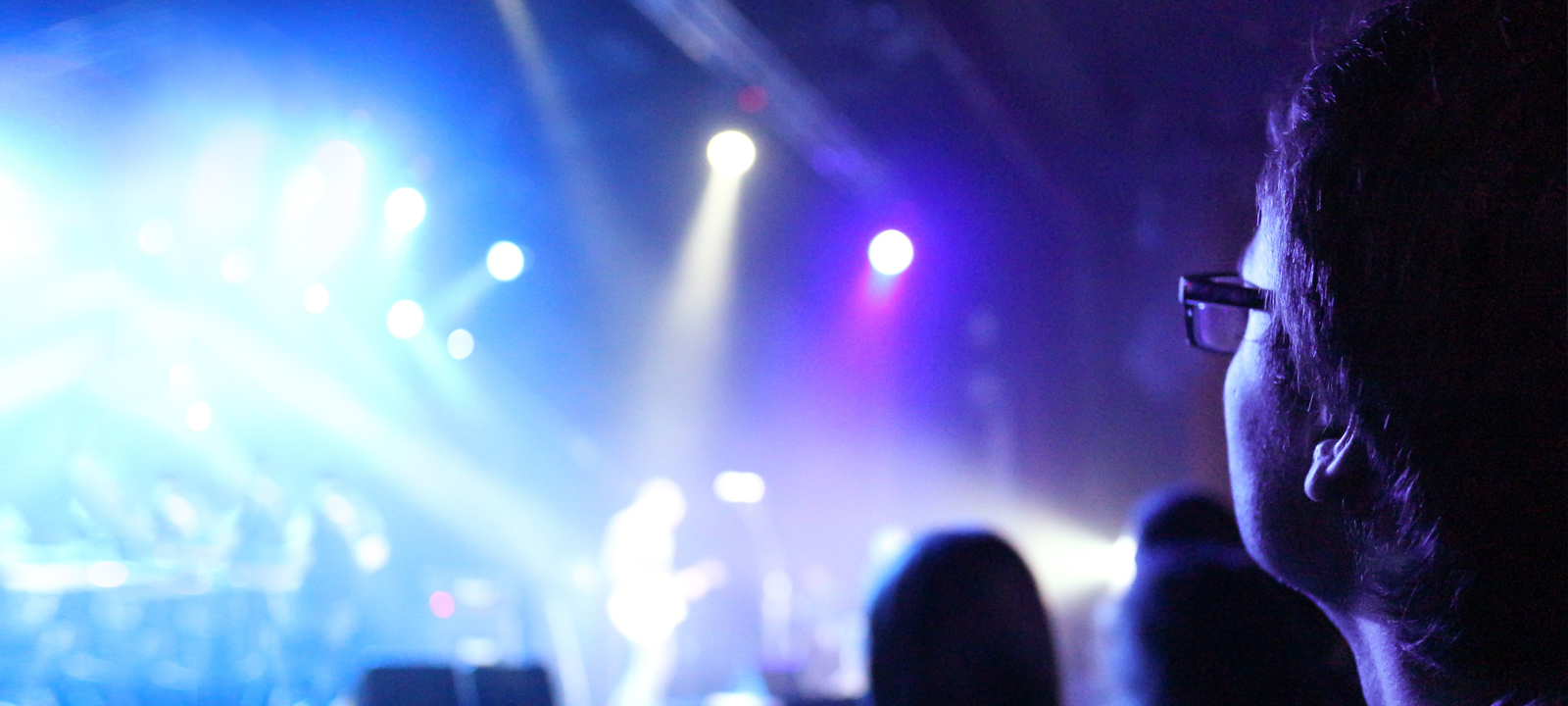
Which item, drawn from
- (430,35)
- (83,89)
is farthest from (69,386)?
(430,35)

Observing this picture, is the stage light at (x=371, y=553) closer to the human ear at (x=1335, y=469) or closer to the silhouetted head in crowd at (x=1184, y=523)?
the silhouetted head in crowd at (x=1184, y=523)

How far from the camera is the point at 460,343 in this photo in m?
9.60

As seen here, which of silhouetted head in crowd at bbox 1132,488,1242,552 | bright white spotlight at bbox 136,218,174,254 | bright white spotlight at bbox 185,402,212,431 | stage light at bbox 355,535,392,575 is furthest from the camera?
stage light at bbox 355,535,392,575

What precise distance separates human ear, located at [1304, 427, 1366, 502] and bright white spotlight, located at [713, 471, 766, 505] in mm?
9509

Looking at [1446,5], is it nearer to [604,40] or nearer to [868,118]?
[604,40]

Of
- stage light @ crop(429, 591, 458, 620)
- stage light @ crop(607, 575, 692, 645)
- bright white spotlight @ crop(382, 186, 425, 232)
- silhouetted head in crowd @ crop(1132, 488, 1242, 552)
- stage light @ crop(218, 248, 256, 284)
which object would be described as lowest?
stage light @ crop(607, 575, 692, 645)

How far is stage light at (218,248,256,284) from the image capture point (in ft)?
25.7

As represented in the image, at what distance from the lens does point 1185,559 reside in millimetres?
1703

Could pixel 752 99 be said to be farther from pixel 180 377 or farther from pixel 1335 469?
pixel 1335 469

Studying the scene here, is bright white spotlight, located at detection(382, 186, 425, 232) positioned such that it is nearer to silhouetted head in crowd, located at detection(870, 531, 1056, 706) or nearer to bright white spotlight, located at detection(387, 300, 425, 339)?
bright white spotlight, located at detection(387, 300, 425, 339)

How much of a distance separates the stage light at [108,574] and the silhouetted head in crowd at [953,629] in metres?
6.76

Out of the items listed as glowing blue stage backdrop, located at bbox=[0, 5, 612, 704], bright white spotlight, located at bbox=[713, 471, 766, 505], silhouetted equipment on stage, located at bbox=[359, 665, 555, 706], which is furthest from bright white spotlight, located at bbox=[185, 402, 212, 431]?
silhouetted equipment on stage, located at bbox=[359, 665, 555, 706]

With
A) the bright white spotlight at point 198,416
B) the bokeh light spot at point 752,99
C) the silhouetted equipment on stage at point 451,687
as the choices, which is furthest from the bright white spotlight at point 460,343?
the silhouetted equipment on stage at point 451,687

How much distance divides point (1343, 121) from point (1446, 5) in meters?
0.13
